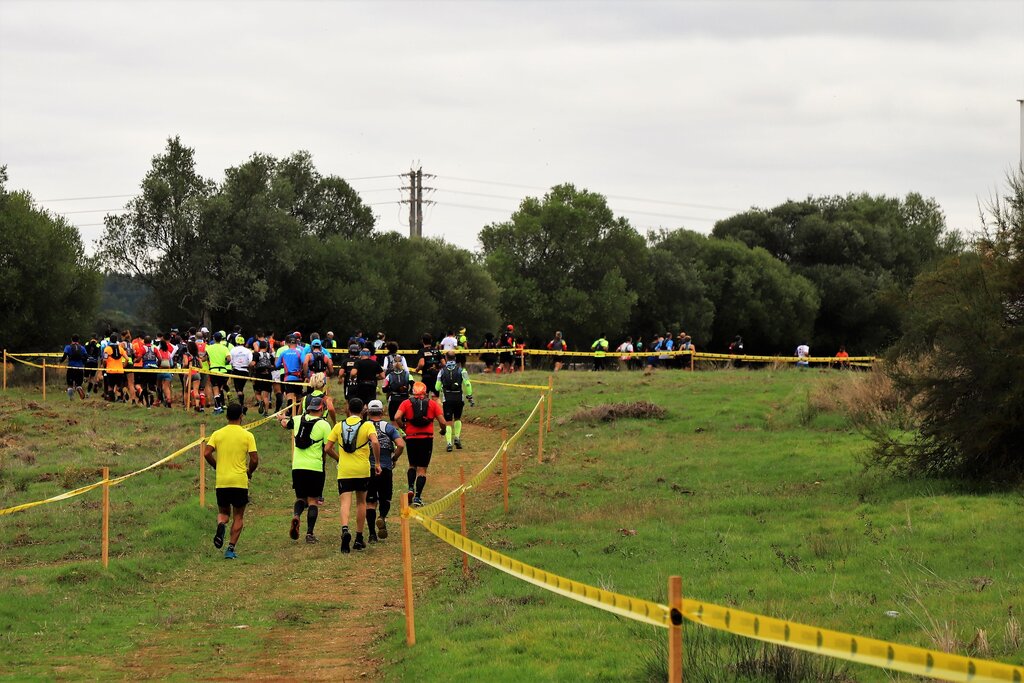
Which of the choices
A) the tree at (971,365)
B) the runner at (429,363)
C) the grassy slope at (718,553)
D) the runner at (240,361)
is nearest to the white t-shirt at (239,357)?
the runner at (240,361)

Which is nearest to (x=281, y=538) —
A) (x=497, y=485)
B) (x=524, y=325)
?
(x=497, y=485)

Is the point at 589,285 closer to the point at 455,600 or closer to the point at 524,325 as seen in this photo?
the point at 524,325

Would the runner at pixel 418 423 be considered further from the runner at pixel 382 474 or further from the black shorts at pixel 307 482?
the black shorts at pixel 307 482

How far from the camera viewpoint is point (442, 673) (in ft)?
32.3

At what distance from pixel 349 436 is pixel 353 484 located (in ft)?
2.11

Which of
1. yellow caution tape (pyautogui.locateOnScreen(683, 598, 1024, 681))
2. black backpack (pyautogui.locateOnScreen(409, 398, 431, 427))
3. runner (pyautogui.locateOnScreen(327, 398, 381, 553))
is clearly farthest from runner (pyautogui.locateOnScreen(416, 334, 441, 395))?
yellow caution tape (pyautogui.locateOnScreen(683, 598, 1024, 681))

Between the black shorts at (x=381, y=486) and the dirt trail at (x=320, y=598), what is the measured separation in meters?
0.63

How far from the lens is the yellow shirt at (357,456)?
1627 cm

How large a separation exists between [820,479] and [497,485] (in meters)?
5.70

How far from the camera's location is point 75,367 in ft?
108

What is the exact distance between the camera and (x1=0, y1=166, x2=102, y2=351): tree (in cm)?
4516

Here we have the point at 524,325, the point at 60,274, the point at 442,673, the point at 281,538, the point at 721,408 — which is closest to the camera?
the point at 442,673

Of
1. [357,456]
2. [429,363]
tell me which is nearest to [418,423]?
[357,456]

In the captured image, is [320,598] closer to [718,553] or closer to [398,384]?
[718,553]
